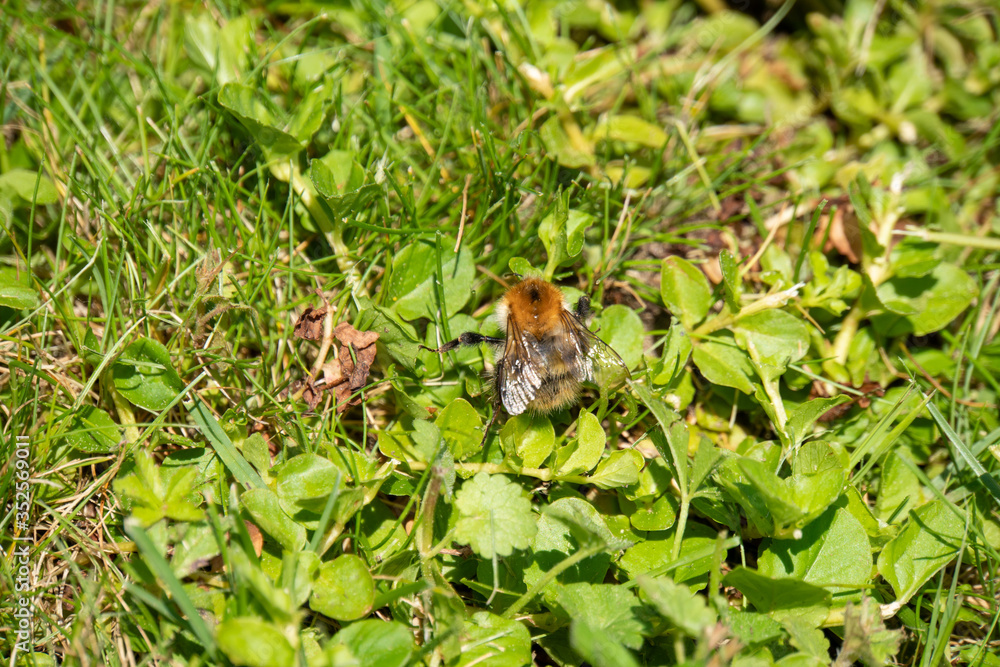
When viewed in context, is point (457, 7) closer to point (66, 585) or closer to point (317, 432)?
point (317, 432)

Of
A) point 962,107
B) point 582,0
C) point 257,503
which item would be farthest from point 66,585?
point 962,107

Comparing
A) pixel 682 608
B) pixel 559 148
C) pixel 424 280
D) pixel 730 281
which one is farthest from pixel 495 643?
pixel 559 148

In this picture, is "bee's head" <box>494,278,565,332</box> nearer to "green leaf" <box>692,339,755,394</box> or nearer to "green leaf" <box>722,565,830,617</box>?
"green leaf" <box>692,339,755,394</box>

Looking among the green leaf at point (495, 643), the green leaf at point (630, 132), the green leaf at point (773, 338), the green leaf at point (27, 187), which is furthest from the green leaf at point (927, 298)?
the green leaf at point (27, 187)

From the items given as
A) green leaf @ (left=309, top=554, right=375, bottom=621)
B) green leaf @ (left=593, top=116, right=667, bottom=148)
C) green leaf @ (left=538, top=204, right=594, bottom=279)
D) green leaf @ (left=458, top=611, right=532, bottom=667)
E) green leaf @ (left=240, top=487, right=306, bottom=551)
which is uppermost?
green leaf @ (left=593, top=116, right=667, bottom=148)

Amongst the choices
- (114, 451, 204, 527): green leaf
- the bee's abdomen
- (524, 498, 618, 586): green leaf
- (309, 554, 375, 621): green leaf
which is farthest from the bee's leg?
(114, 451, 204, 527): green leaf

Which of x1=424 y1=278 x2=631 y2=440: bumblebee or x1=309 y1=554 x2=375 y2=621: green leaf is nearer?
x1=309 y1=554 x2=375 y2=621: green leaf
